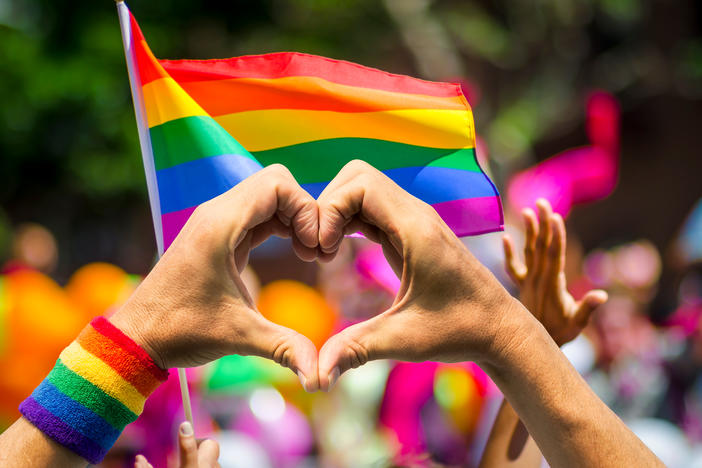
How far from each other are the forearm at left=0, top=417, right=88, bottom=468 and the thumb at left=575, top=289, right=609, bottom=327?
4.43 feet

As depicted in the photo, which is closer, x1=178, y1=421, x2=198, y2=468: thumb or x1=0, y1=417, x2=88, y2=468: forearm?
x1=0, y1=417, x2=88, y2=468: forearm

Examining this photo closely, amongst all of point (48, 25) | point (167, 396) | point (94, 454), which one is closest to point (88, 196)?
point (48, 25)

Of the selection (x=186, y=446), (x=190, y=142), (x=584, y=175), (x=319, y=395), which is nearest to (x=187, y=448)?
(x=186, y=446)

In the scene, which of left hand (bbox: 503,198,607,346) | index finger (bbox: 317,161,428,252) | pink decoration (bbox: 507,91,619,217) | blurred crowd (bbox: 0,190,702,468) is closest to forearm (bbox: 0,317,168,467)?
index finger (bbox: 317,161,428,252)

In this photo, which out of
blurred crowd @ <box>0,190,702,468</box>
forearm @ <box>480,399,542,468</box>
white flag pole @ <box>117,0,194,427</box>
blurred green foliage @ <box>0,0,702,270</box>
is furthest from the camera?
blurred green foliage @ <box>0,0,702,270</box>

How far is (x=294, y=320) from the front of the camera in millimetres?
4918

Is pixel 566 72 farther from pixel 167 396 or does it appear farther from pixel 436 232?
pixel 436 232

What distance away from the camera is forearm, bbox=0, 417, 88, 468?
1213mm

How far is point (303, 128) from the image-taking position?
8.10 feet

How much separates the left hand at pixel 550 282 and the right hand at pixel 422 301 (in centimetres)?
87

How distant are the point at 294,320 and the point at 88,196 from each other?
16.1 feet

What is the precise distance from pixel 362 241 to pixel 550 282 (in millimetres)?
3510

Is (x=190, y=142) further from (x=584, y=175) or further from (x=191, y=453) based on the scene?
(x=584, y=175)

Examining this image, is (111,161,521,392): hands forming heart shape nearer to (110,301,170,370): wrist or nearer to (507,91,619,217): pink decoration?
(110,301,170,370): wrist
